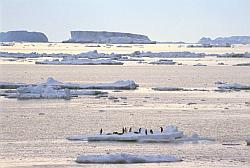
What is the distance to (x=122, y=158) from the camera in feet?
55.7

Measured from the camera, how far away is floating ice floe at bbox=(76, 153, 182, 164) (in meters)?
17.0

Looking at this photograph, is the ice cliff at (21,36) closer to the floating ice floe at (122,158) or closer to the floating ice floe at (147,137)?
the floating ice floe at (147,137)

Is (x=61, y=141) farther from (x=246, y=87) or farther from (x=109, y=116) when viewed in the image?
(x=246, y=87)

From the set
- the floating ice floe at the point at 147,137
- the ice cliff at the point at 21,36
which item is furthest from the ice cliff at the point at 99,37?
the floating ice floe at the point at 147,137

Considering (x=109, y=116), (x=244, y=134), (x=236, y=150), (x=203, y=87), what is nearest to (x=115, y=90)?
(x=203, y=87)

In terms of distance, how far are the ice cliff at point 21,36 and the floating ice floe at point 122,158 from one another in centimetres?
12683

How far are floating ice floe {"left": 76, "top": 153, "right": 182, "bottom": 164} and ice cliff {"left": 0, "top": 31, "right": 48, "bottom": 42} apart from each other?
416 ft

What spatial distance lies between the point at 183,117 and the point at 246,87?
590 inches

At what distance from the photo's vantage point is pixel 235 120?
85.5 ft

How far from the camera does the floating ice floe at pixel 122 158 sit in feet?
55.7

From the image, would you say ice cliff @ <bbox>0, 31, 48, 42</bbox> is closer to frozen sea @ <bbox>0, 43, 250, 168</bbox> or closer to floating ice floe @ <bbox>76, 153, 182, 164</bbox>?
frozen sea @ <bbox>0, 43, 250, 168</bbox>

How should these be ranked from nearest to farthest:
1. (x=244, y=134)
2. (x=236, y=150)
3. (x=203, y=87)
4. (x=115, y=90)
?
(x=236, y=150) < (x=244, y=134) < (x=115, y=90) < (x=203, y=87)

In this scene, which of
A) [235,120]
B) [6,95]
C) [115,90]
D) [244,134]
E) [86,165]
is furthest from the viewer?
[115,90]

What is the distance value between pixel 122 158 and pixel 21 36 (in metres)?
131
